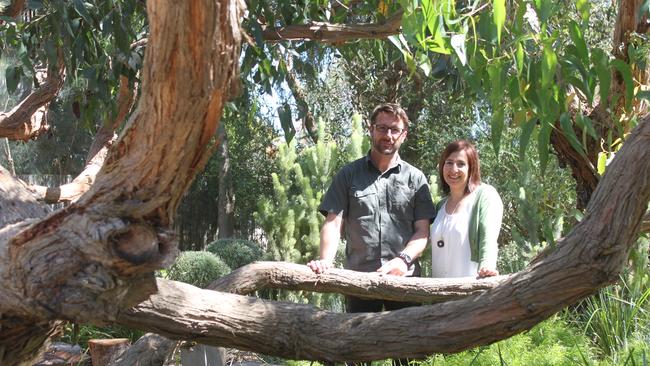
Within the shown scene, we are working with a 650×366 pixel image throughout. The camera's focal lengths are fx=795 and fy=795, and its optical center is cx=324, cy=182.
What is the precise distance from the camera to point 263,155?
15.1 metres

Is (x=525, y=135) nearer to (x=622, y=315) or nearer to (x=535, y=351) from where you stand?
(x=535, y=351)

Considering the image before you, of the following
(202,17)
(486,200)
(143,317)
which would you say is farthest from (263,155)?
(202,17)

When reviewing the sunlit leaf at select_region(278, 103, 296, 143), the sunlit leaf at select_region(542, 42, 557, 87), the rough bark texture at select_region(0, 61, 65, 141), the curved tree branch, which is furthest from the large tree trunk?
the rough bark texture at select_region(0, 61, 65, 141)

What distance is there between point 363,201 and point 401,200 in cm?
21

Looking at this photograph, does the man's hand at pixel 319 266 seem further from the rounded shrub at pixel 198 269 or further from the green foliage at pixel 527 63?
the rounded shrub at pixel 198 269

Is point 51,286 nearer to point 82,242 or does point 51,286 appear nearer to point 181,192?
point 82,242

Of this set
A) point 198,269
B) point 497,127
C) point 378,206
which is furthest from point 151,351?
point 198,269

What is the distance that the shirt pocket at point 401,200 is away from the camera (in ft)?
14.5

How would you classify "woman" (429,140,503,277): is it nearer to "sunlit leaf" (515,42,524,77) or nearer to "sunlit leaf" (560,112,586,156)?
"sunlit leaf" (560,112,586,156)

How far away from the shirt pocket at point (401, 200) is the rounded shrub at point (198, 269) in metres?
5.60

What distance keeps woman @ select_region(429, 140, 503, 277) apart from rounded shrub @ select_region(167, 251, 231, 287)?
5.85 meters

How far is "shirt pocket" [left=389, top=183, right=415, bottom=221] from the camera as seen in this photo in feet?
14.5

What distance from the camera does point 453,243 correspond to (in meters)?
4.15

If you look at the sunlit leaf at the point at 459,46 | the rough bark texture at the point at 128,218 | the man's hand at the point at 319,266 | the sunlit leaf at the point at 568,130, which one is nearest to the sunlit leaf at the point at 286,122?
the man's hand at the point at 319,266
